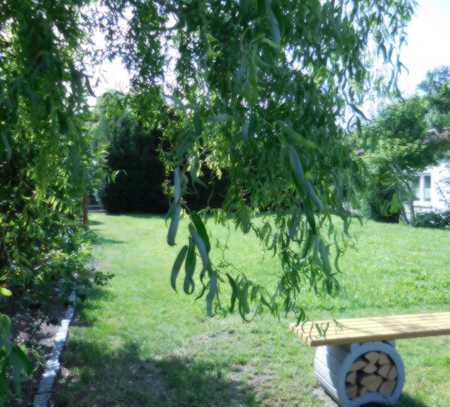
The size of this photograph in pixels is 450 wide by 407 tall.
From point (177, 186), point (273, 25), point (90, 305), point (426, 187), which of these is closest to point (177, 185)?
point (177, 186)

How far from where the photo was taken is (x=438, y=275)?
8.72 metres

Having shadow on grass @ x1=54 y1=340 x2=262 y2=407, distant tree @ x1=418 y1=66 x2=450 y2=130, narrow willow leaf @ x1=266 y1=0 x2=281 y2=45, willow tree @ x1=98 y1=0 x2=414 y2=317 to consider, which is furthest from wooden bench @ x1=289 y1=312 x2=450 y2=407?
distant tree @ x1=418 y1=66 x2=450 y2=130

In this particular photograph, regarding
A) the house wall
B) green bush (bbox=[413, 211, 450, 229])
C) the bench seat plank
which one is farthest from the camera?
the house wall

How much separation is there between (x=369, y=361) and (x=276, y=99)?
2.87 metres

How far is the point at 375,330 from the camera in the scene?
3822mm

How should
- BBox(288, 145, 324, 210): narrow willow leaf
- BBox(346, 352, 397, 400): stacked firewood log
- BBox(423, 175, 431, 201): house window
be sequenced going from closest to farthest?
BBox(288, 145, 324, 210): narrow willow leaf → BBox(346, 352, 397, 400): stacked firewood log → BBox(423, 175, 431, 201): house window

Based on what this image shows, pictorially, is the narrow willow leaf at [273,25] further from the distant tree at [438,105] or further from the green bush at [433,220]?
the distant tree at [438,105]

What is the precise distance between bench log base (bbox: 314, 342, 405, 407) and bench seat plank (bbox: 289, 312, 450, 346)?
15cm

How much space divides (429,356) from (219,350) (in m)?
2.15

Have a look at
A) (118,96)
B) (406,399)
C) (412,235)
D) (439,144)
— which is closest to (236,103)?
(118,96)

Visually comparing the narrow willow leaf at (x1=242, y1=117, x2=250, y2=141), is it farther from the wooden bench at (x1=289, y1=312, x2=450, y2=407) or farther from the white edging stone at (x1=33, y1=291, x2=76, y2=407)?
the white edging stone at (x1=33, y1=291, x2=76, y2=407)

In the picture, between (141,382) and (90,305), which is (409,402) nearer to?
(141,382)

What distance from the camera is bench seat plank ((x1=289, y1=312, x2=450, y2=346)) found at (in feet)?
11.8

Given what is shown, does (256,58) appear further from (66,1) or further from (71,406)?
(71,406)
